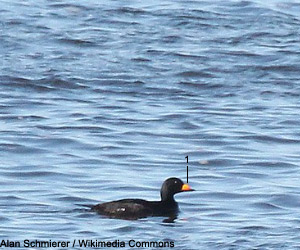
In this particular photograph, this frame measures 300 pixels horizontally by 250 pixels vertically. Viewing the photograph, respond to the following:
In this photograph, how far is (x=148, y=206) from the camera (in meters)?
14.2

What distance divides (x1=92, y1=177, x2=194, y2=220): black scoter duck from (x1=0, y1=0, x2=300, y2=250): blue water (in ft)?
0.36

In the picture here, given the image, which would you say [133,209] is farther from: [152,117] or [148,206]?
[152,117]

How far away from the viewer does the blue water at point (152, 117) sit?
13.8 m

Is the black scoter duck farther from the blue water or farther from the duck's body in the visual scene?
the blue water

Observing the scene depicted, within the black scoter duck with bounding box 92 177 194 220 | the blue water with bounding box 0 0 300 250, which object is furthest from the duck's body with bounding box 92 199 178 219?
the blue water with bounding box 0 0 300 250

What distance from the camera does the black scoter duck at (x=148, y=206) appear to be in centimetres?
1380

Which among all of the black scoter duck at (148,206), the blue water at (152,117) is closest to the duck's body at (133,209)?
the black scoter duck at (148,206)

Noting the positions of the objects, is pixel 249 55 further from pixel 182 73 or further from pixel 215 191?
pixel 215 191

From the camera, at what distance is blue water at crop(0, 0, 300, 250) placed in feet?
45.2

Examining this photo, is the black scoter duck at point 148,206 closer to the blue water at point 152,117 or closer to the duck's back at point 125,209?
the duck's back at point 125,209

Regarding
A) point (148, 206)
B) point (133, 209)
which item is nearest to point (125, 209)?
point (133, 209)

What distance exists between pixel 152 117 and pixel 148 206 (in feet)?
15.8

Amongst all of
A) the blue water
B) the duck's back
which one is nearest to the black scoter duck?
the duck's back

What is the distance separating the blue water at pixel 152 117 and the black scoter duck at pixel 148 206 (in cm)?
11
